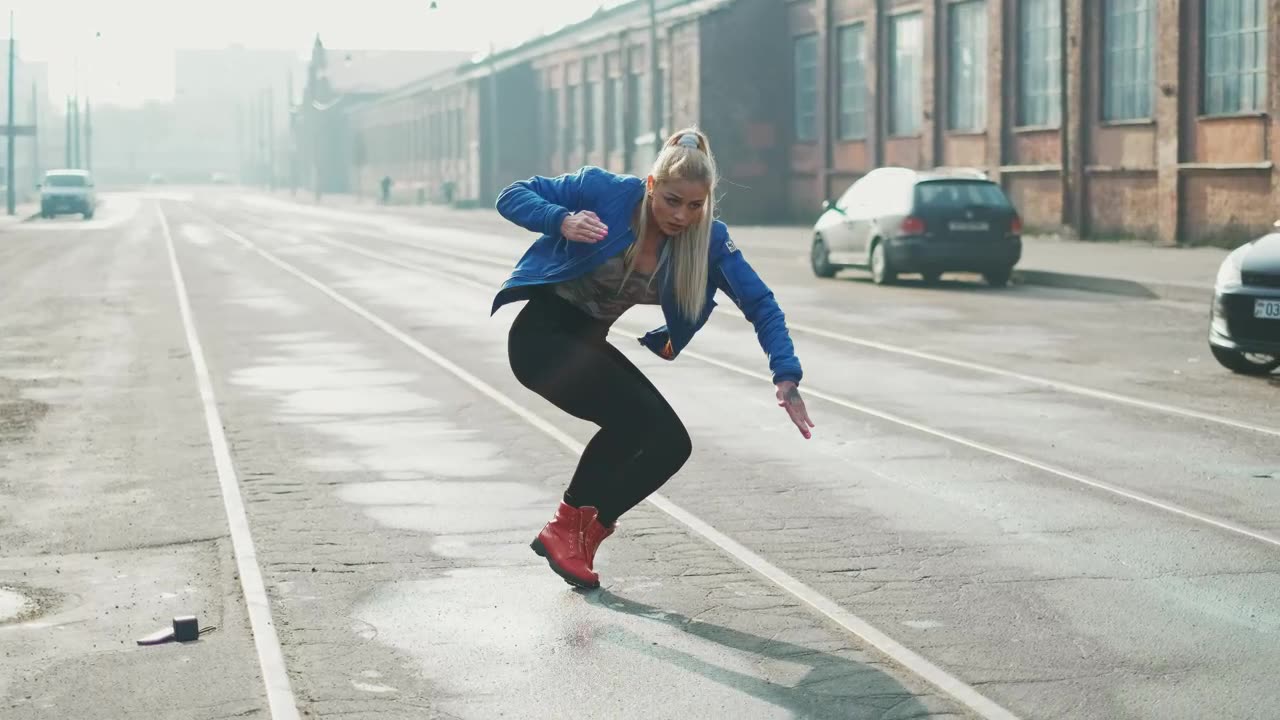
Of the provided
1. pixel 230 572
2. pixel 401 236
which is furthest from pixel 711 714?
pixel 401 236

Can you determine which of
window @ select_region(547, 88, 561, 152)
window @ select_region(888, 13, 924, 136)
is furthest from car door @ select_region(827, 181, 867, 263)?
window @ select_region(547, 88, 561, 152)

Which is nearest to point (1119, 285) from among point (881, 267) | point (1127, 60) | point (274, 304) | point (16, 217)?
point (881, 267)

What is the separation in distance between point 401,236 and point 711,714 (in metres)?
40.5

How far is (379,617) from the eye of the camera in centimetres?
593

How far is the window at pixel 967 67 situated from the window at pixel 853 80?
4661 mm

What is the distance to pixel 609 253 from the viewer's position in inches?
231

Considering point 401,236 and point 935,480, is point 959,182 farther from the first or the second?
point 401,236

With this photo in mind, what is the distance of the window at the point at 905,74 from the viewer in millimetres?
40969

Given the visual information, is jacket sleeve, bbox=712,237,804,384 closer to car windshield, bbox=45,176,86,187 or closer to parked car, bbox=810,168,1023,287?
parked car, bbox=810,168,1023,287

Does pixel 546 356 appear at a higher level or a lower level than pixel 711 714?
higher

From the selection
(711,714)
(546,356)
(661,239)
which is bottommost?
(711,714)

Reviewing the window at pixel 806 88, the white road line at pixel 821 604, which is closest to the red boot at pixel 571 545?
the white road line at pixel 821 604

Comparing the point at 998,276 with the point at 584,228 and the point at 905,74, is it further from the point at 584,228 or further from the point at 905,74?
the point at 584,228

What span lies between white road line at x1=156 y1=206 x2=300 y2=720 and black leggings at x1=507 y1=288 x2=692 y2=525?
3.83 feet
